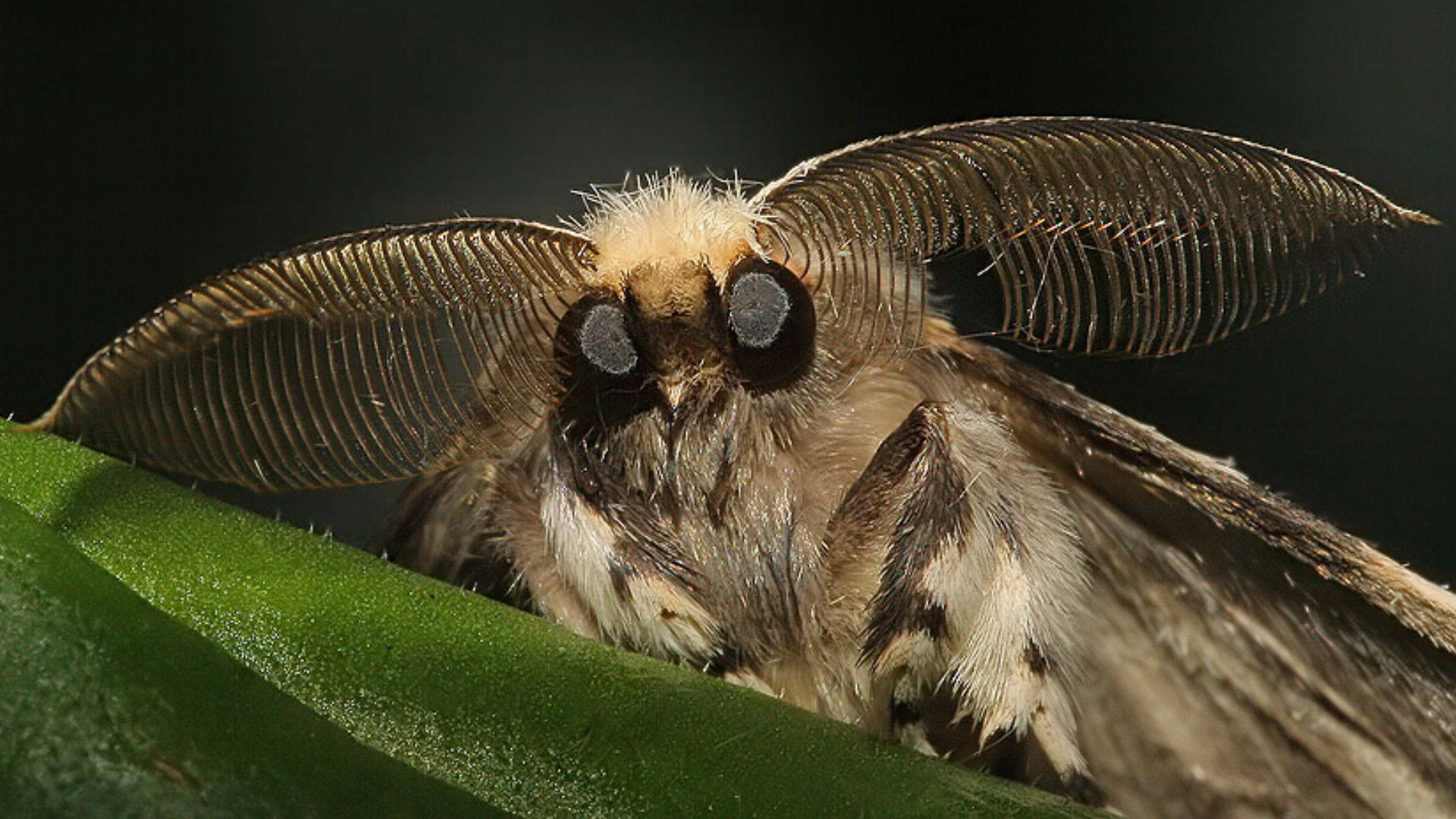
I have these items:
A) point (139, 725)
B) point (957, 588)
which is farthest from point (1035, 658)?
point (139, 725)

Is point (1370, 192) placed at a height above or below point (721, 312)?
above

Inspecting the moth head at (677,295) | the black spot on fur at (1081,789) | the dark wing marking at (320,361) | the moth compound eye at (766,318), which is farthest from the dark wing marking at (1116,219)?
the black spot on fur at (1081,789)

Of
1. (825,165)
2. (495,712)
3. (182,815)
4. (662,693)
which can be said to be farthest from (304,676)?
(825,165)

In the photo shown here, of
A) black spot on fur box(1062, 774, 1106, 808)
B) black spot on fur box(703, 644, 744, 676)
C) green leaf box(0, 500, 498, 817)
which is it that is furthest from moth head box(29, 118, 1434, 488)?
green leaf box(0, 500, 498, 817)

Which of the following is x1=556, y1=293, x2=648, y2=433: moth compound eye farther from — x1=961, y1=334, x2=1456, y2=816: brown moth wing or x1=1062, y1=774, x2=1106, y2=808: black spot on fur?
x1=1062, y1=774, x2=1106, y2=808: black spot on fur

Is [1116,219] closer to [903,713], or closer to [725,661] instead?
[903,713]

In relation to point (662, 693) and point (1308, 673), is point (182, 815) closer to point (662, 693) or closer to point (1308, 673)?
point (662, 693)
